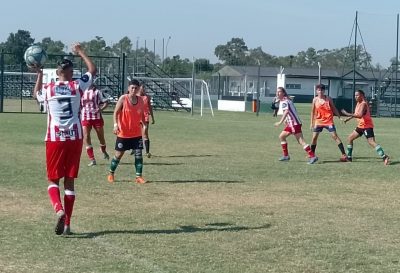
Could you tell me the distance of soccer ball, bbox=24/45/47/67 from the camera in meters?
10.4

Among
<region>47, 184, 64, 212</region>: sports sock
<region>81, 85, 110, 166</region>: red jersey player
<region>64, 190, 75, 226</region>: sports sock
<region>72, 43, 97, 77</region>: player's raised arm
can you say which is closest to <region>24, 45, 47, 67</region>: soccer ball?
<region>72, 43, 97, 77</region>: player's raised arm

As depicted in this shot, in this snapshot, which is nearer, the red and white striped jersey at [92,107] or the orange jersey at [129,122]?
the orange jersey at [129,122]

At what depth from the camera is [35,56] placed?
1055cm

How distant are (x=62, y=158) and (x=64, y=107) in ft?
2.02

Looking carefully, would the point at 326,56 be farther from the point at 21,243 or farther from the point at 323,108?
the point at 21,243

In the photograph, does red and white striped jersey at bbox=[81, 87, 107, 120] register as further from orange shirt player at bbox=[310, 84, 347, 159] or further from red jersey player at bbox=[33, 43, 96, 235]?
red jersey player at bbox=[33, 43, 96, 235]

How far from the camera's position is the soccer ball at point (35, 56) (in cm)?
1036

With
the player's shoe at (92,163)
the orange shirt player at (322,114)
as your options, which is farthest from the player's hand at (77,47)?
the orange shirt player at (322,114)

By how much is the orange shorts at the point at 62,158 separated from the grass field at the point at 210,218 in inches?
28.2

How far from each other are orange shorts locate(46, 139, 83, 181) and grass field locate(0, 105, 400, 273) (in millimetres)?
717

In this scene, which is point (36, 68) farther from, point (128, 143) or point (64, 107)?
point (128, 143)

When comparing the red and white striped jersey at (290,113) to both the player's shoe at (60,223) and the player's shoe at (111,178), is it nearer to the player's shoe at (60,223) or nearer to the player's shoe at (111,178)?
the player's shoe at (111,178)

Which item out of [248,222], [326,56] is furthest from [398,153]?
[326,56]

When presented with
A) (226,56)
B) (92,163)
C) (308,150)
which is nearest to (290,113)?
(308,150)
